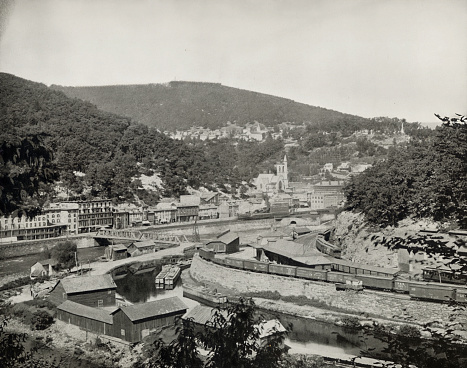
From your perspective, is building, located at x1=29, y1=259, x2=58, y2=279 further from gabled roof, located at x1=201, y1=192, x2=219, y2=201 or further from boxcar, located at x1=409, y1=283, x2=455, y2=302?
gabled roof, located at x1=201, y1=192, x2=219, y2=201

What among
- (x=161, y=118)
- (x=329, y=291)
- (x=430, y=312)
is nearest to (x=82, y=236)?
(x=329, y=291)

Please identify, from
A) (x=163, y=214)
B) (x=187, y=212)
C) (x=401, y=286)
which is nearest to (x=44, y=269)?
(x=401, y=286)

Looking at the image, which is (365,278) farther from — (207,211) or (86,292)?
(207,211)

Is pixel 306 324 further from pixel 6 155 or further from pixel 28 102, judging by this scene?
pixel 28 102

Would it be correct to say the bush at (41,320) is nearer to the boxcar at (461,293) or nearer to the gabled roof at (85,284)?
the gabled roof at (85,284)

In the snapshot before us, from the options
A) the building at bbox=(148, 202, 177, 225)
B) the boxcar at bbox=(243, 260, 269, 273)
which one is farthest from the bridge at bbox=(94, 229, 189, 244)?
the boxcar at bbox=(243, 260, 269, 273)

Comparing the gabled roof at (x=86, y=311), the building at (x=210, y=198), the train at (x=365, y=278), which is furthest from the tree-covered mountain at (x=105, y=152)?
the gabled roof at (x=86, y=311)
